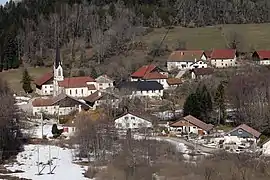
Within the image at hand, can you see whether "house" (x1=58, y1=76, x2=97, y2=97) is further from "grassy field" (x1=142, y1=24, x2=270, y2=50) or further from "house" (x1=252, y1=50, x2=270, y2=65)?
"house" (x1=252, y1=50, x2=270, y2=65)

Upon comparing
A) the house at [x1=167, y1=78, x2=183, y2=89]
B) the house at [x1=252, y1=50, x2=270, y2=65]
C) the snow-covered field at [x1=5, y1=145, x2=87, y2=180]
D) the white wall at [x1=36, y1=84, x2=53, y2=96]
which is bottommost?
the snow-covered field at [x1=5, y1=145, x2=87, y2=180]

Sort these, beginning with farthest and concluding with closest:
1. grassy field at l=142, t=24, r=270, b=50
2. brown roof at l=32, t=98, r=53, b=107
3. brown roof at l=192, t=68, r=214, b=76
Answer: grassy field at l=142, t=24, r=270, b=50 < brown roof at l=192, t=68, r=214, b=76 < brown roof at l=32, t=98, r=53, b=107

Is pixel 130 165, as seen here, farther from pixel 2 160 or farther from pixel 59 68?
pixel 59 68

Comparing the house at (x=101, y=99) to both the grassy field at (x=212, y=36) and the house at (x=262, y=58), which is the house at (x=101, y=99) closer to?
the house at (x=262, y=58)

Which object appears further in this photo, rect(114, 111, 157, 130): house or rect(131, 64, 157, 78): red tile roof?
rect(131, 64, 157, 78): red tile roof

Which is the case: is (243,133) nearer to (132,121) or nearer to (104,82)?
(132,121)

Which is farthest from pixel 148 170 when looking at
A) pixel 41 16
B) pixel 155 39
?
pixel 41 16

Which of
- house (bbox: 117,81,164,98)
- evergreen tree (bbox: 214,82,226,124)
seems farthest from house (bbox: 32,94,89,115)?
evergreen tree (bbox: 214,82,226,124)
